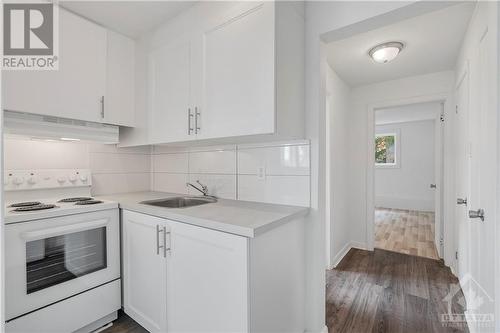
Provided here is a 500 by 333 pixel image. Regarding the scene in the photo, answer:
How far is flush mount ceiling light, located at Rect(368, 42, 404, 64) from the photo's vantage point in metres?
2.14

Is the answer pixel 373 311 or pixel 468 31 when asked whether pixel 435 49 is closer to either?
pixel 468 31

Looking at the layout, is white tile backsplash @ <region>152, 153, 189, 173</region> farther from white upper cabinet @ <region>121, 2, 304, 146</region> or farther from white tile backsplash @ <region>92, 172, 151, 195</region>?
white upper cabinet @ <region>121, 2, 304, 146</region>

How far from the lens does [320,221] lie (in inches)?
59.3

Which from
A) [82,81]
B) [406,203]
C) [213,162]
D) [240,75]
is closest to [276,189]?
[213,162]

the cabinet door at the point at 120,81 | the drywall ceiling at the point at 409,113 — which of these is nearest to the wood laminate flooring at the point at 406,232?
the drywall ceiling at the point at 409,113

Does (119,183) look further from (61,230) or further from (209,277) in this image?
(209,277)

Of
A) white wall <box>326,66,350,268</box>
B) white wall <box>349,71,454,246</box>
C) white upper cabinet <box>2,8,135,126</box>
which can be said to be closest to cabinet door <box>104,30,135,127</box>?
white upper cabinet <box>2,8,135,126</box>

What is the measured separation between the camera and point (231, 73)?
140 cm

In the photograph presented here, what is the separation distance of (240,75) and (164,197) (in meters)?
1.28

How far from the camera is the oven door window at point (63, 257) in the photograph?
1.37 metres

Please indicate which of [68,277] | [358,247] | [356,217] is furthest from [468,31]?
[68,277]

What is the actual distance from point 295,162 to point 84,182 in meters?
1.72

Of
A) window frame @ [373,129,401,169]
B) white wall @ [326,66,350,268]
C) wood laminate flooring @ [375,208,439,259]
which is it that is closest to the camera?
white wall @ [326,66,350,268]

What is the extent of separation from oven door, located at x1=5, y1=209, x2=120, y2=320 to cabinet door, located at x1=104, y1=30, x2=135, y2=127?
2.53 feet
